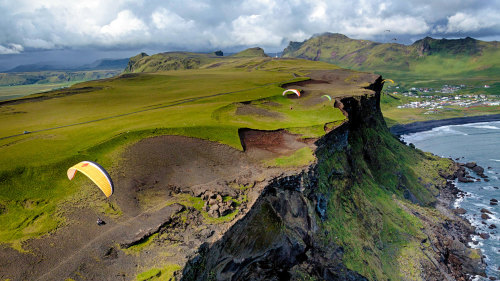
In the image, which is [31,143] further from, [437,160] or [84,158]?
[437,160]

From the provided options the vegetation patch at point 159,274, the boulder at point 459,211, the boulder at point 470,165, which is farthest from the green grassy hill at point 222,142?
the boulder at point 470,165

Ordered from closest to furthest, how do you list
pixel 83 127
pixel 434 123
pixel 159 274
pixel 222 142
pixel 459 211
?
pixel 159 274 < pixel 222 142 < pixel 83 127 < pixel 459 211 < pixel 434 123

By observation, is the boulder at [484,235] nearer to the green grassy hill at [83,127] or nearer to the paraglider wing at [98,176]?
the green grassy hill at [83,127]

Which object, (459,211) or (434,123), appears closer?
(459,211)

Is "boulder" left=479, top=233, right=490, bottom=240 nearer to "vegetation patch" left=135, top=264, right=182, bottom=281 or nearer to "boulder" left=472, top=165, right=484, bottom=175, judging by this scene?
"boulder" left=472, top=165, right=484, bottom=175

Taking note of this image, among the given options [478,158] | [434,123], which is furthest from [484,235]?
[434,123]

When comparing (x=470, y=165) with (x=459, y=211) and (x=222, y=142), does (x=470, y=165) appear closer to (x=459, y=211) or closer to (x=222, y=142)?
(x=459, y=211)
